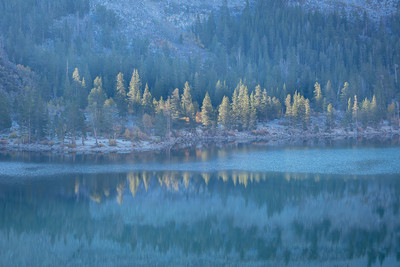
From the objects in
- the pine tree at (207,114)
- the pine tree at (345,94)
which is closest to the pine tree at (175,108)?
the pine tree at (207,114)

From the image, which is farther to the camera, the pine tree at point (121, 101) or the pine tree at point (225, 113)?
the pine tree at point (225, 113)

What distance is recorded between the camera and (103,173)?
49.8 meters

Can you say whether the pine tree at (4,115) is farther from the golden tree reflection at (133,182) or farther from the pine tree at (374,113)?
the pine tree at (374,113)

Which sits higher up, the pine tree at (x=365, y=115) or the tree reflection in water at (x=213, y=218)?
the pine tree at (x=365, y=115)

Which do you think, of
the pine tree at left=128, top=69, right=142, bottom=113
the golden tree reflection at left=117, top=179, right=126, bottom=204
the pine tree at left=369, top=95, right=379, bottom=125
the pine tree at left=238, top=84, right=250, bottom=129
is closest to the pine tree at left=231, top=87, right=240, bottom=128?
the pine tree at left=238, top=84, right=250, bottom=129

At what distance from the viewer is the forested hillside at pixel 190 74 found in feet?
289

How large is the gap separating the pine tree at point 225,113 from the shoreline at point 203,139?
94.8 inches

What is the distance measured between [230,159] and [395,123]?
74388 mm

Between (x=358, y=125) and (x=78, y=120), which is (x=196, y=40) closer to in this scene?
(x=358, y=125)

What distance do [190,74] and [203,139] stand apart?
37.4 meters

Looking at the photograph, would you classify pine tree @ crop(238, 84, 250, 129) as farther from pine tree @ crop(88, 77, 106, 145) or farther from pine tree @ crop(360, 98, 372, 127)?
pine tree @ crop(88, 77, 106, 145)

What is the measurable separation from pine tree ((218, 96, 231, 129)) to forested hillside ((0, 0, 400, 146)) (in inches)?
10.0

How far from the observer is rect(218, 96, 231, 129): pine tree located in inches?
3942

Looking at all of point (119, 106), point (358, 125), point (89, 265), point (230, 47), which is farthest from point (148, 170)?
point (230, 47)
